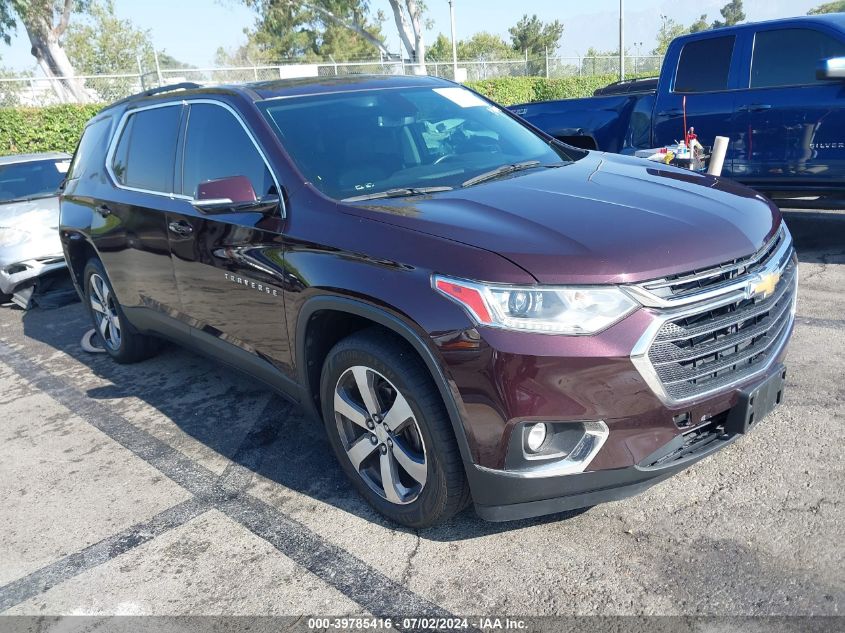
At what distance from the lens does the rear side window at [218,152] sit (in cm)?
348

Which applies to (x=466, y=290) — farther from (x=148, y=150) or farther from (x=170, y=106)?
(x=148, y=150)

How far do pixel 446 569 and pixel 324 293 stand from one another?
117cm

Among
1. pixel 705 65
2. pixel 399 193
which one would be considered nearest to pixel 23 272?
pixel 399 193

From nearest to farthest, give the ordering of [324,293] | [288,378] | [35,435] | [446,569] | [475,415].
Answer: [475,415], [446,569], [324,293], [288,378], [35,435]

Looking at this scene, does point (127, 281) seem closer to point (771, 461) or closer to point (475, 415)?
point (475, 415)

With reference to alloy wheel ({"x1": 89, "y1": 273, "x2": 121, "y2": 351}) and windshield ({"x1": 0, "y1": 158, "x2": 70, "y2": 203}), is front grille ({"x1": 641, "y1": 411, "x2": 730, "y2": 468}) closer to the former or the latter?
alloy wheel ({"x1": 89, "y1": 273, "x2": 121, "y2": 351})

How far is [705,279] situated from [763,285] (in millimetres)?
336

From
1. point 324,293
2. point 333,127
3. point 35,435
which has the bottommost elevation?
point 35,435

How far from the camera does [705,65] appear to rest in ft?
22.4

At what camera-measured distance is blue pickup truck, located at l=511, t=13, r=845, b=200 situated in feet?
19.9

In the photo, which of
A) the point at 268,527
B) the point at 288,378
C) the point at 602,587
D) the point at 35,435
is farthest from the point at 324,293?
the point at 35,435

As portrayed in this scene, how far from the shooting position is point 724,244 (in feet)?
8.62

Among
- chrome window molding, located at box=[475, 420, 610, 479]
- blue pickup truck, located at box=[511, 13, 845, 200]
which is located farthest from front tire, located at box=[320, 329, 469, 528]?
blue pickup truck, located at box=[511, 13, 845, 200]

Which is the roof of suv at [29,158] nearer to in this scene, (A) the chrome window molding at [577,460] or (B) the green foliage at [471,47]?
(A) the chrome window molding at [577,460]
